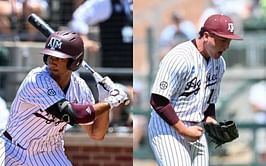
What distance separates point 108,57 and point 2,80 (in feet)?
3.93

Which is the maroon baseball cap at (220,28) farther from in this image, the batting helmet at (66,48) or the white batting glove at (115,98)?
the batting helmet at (66,48)

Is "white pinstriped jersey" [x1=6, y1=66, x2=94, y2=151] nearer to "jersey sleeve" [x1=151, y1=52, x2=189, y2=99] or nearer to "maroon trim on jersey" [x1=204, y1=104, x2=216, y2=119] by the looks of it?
"jersey sleeve" [x1=151, y1=52, x2=189, y2=99]

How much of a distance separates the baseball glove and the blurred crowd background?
148 inches

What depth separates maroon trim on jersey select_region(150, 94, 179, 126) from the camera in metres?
5.64

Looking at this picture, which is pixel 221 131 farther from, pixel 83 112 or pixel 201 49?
pixel 83 112

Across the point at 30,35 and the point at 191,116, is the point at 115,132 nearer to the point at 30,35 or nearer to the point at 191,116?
the point at 30,35

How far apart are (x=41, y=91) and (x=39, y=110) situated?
0.15 meters

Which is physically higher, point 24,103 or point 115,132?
point 24,103

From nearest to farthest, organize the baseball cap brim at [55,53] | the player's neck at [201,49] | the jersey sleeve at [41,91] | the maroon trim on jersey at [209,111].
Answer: the baseball cap brim at [55,53]
the jersey sleeve at [41,91]
the player's neck at [201,49]
the maroon trim on jersey at [209,111]

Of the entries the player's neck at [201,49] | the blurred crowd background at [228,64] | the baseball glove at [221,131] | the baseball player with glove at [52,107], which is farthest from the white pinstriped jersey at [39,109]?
the blurred crowd background at [228,64]

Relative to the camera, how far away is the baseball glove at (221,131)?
6043 mm

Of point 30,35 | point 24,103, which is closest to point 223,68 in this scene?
point 24,103

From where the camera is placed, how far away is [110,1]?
29.5 ft

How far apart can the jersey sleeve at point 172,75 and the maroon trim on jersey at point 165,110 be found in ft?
0.12
